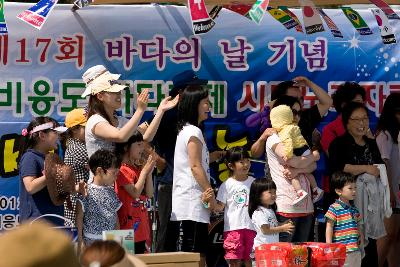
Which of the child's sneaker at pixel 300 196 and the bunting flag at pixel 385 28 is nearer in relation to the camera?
the child's sneaker at pixel 300 196

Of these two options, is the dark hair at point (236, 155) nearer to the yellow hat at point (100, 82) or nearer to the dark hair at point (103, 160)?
the yellow hat at point (100, 82)

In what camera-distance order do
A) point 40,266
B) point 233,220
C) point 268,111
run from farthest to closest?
point 268,111
point 233,220
point 40,266

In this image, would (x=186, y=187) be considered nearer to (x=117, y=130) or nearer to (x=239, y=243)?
(x=239, y=243)

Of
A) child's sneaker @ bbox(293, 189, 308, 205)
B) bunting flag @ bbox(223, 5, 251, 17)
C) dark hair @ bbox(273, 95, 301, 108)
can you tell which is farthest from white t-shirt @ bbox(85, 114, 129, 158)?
bunting flag @ bbox(223, 5, 251, 17)

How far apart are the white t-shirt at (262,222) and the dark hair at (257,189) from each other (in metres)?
0.05

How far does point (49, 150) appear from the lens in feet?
20.5

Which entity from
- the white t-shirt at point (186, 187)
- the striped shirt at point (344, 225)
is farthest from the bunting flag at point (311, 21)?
the white t-shirt at point (186, 187)

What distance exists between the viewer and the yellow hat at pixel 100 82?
613 centimetres

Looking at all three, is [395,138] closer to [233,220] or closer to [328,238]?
[328,238]

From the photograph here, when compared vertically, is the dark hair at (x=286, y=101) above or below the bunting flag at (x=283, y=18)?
below

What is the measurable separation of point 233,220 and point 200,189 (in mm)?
528

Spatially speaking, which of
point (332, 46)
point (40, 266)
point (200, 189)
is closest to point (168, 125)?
point (200, 189)

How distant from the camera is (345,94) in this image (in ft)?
25.6

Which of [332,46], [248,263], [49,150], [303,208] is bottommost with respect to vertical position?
[248,263]
